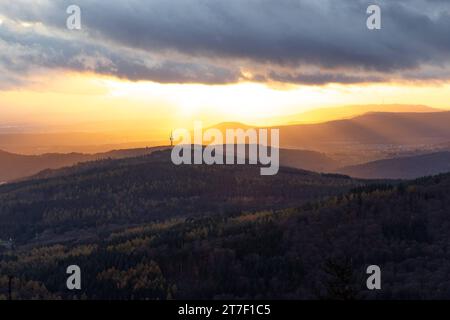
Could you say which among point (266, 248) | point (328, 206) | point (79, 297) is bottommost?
point (79, 297)

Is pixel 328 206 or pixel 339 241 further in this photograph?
pixel 328 206

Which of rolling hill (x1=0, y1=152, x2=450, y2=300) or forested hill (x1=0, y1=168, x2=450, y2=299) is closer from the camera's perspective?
rolling hill (x1=0, y1=152, x2=450, y2=300)

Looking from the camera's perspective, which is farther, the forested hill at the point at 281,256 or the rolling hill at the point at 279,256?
the forested hill at the point at 281,256

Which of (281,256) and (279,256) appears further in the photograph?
(281,256)

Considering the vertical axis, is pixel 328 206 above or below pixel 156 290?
above
